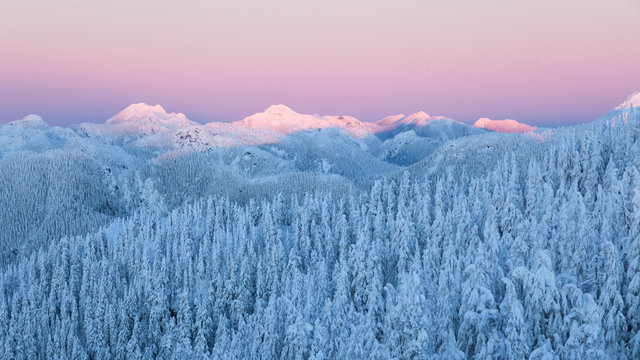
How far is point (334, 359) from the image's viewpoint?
1959 inches

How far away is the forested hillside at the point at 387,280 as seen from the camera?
1544 inches

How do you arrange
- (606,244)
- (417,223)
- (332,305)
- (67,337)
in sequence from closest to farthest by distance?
(606,244) → (332,305) → (417,223) → (67,337)

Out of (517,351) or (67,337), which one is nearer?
(517,351)

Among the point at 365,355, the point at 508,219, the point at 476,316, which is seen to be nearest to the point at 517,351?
the point at 476,316

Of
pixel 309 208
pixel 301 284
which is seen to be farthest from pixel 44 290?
pixel 301 284

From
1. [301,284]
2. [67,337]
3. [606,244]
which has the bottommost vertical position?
[67,337]

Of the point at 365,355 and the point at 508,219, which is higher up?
the point at 508,219

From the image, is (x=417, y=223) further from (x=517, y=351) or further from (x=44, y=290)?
(x=44, y=290)

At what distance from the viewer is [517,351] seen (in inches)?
1400

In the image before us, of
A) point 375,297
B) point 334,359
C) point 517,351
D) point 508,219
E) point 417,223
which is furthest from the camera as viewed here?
point 417,223

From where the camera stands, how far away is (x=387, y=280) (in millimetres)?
73500

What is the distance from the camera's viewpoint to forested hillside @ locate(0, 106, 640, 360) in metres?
39.2

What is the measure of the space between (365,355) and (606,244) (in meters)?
27.2

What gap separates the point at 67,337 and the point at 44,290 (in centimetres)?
2897
